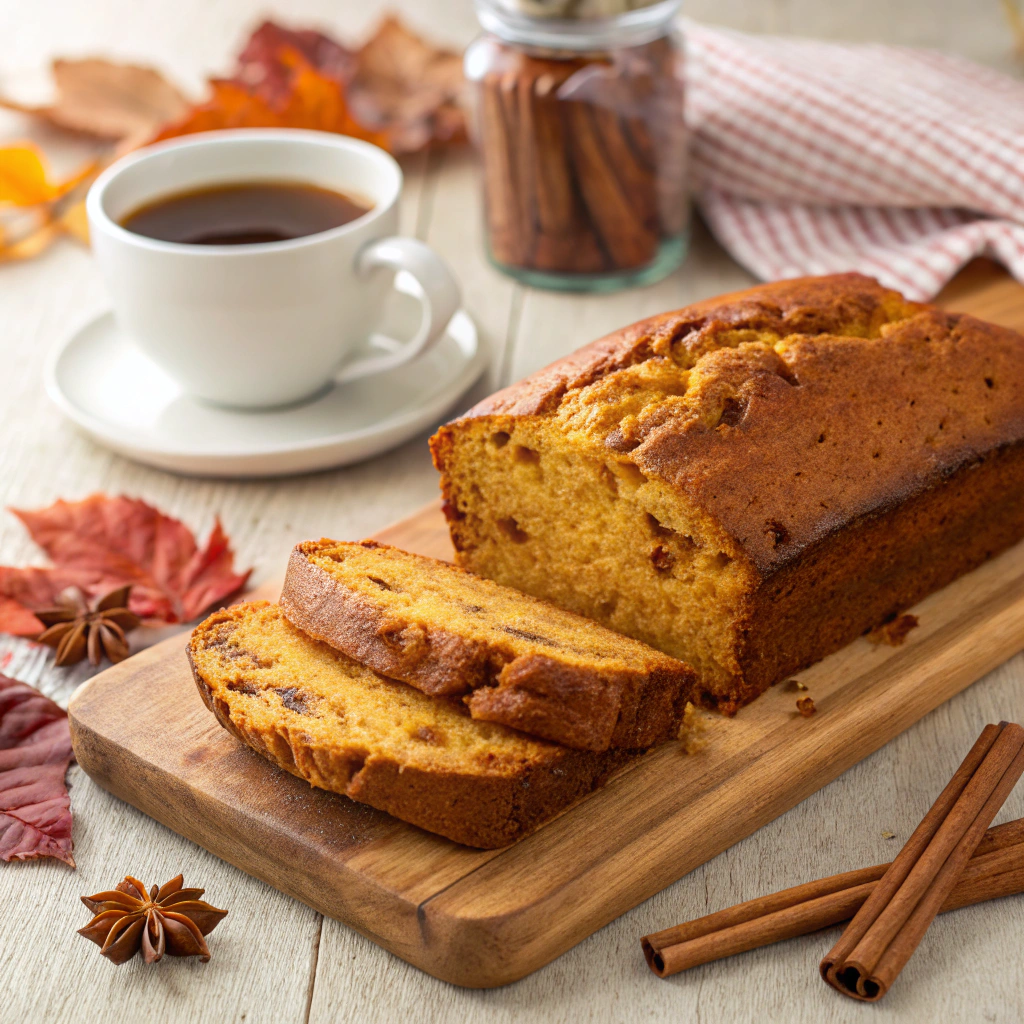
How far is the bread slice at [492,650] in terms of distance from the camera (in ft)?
6.86

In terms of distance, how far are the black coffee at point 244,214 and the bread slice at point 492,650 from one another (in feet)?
3.92

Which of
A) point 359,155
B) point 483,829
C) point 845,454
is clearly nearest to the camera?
point 483,829

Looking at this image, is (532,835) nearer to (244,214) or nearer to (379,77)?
(244,214)

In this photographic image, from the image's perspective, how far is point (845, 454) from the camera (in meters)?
2.48

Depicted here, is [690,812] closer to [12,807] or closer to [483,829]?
[483,829]

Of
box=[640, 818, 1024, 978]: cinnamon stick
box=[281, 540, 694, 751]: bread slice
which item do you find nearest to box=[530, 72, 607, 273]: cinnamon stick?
box=[281, 540, 694, 751]: bread slice

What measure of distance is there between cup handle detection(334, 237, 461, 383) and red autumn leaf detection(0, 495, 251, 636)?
77 cm

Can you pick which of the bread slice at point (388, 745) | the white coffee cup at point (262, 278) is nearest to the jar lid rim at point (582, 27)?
the white coffee cup at point (262, 278)

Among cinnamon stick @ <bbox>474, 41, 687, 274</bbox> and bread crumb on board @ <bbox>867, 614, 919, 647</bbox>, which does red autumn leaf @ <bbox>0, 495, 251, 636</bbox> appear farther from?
cinnamon stick @ <bbox>474, 41, 687, 274</bbox>

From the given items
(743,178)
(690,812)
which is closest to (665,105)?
(743,178)

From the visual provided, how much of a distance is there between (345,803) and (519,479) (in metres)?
0.74

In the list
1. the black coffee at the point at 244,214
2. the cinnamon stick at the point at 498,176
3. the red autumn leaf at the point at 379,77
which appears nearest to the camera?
the black coffee at the point at 244,214

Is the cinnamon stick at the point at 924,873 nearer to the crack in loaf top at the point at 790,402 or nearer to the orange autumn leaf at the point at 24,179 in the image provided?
the crack in loaf top at the point at 790,402

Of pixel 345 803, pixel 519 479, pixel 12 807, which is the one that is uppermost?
pixel 519 479
